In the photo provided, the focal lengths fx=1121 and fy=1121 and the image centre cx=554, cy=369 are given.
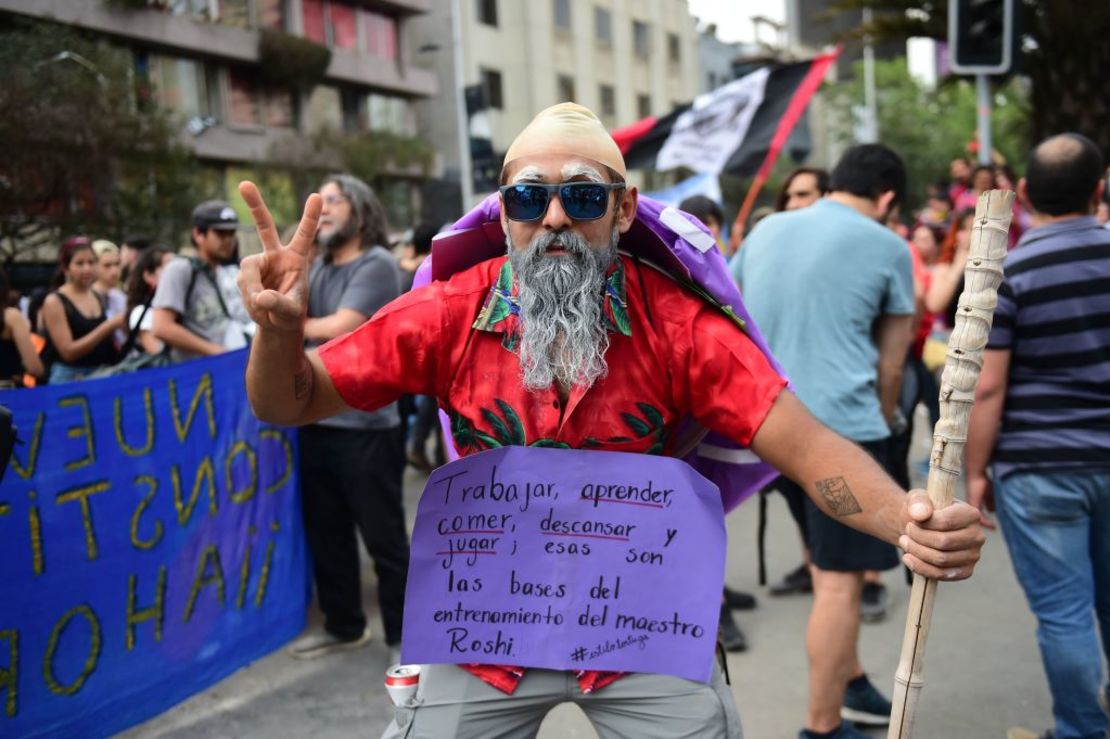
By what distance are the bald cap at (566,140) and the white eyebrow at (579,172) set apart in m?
0.03

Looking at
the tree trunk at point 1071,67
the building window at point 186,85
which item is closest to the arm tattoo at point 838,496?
the tree trunk at point 1071,67

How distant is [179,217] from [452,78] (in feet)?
61.0

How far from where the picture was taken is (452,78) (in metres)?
40.8

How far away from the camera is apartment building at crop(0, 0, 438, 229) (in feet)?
94.7

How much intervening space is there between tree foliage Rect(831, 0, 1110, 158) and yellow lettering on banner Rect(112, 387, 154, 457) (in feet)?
35.0

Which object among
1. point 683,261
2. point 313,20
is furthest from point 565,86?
point 683,261

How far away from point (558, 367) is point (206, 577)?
262 cm

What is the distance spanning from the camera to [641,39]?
46281 mm

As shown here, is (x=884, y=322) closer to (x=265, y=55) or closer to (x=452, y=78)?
(x=265, y=55)

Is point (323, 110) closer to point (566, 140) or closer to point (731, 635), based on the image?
point (731, 635)

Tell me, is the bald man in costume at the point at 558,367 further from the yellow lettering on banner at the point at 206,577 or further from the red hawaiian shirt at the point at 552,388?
the yellow lettering on banner at the point at 206,577

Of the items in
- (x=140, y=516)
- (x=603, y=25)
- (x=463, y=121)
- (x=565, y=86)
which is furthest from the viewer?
(x=603, y=25)

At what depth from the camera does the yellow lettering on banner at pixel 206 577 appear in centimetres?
424

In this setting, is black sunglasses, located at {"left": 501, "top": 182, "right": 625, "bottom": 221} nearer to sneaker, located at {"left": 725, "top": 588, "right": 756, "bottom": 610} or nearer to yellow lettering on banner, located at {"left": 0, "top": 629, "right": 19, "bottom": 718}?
yellow lettering on banner, located at {"left": 0, "top": 629, "right": 19, "bottom": 718}
